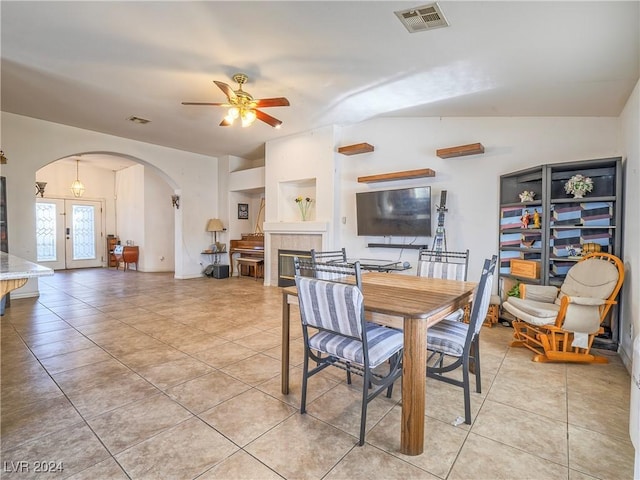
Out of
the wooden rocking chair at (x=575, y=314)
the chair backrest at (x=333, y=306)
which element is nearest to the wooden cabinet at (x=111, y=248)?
the chair backrest at (x=333, y=306)

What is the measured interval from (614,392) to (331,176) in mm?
4470

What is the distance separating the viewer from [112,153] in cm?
637

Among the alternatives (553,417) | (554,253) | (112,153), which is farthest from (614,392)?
(112,153)

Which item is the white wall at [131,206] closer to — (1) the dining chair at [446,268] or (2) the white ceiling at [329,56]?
(2) the white ceiling at [329,56]

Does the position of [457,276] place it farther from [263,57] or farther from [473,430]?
[263,57]

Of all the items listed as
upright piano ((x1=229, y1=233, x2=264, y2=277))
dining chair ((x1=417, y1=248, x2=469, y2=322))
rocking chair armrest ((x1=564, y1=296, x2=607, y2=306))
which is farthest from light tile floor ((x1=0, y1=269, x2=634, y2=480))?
upright piano ((x1=229, y1=233, x2=264, y2=277))

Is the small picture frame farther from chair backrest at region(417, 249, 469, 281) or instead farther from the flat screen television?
chair backrest at region(417, 249, 469, 281)

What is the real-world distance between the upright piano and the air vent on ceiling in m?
5.69

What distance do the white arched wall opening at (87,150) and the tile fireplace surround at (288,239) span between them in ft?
7.26

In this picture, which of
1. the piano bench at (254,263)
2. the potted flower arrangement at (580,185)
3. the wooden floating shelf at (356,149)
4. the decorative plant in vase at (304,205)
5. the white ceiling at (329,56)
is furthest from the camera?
the piano bench at (254,263)

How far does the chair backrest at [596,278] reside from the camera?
2.89 m

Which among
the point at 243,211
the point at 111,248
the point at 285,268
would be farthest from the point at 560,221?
the point at 111,248

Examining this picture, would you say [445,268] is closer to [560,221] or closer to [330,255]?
[330,255]

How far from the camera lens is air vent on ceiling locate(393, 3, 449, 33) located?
231cm
